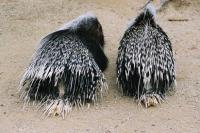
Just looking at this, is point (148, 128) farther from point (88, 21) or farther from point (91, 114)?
point (88, 21)

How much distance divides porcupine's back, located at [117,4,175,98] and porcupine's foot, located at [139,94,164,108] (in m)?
0.04

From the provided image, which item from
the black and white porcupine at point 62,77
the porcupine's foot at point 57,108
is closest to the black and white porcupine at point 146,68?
the black and white porcupine at point 62,77

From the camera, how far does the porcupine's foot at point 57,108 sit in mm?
3592

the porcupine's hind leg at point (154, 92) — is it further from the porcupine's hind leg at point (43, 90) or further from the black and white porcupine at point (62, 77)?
the porcupine's hind leg at point (43, 90)

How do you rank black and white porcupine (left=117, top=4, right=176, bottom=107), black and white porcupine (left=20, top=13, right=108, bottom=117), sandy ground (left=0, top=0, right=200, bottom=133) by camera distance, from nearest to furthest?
sandy ground (left=0, top=0, right=200, bottom=133), black and white porcupine (left=20, top=13, right=108, bottom=117), black and white porcupine (left=117, top=4, right=176, bottom=107)

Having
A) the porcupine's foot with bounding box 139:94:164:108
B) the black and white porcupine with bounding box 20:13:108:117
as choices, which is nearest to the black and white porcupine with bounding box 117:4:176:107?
the porcupine's foot with bounding box 139:94:164:108

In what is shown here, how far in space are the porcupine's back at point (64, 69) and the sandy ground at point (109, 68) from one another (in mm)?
177

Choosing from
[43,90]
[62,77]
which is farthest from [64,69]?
[43,90]

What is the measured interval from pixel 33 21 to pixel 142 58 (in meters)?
1.68

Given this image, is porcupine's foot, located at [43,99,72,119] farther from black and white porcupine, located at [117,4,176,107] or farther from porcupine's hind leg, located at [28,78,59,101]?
black and white porcupine, located at [117,4,176,107]

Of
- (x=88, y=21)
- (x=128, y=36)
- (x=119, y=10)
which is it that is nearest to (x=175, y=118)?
(x=128, y=36)

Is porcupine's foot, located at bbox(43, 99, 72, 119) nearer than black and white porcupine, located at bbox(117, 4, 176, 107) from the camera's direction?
Yes

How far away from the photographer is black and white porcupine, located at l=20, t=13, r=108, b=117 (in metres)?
3.62

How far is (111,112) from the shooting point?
365 centimetres
